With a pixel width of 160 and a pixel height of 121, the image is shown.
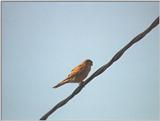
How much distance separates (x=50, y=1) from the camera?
3309 mm

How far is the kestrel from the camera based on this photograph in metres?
2.78

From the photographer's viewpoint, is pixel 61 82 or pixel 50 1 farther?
pixel 50 1

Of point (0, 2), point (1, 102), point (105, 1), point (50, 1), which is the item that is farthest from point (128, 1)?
point (1, 102)

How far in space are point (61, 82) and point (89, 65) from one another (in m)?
0.31

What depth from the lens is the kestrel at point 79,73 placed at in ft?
9.12

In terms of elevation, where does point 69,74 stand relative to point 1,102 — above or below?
above

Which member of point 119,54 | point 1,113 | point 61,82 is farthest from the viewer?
point 1,113

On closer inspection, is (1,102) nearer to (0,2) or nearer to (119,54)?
(0,2)

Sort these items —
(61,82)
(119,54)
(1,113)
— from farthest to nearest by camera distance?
(1,113)
(61,82)
(119,54)

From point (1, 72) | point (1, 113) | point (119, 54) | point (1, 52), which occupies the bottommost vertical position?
point (1, 113)

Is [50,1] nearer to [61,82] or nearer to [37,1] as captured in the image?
[37,1]

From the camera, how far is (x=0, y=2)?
3.33 meters

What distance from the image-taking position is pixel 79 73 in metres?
2.82

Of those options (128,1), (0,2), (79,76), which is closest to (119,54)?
(79,76)
